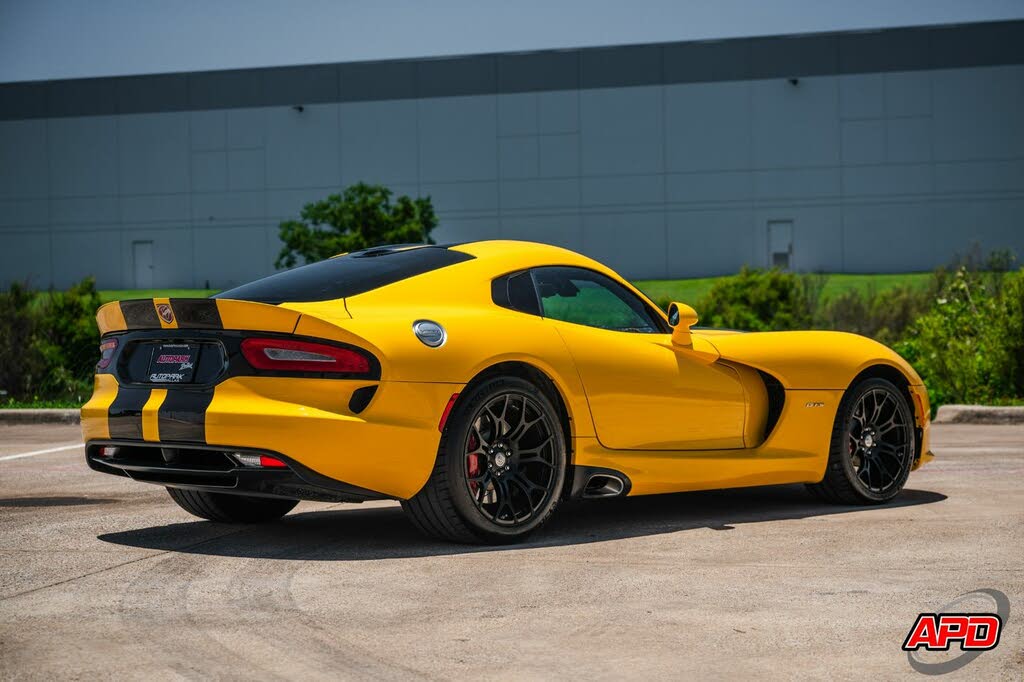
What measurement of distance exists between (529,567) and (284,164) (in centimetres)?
4905

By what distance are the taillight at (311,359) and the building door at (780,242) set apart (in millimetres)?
45045

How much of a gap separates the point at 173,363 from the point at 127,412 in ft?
1.03

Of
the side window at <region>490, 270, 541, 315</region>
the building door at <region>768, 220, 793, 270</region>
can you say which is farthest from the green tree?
the side window at <region>490, 270, 541, 315</region>

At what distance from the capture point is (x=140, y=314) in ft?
21.2

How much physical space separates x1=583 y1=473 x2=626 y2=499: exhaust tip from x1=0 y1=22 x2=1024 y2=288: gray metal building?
144 feet

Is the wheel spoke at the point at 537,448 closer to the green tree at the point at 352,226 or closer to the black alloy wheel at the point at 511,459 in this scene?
the black alloy wheel at the point at 511,459

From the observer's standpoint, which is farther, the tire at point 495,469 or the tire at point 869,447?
the tire at point 869,447

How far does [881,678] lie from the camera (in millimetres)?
4094

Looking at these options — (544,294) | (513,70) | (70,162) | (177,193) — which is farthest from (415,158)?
(544,294)

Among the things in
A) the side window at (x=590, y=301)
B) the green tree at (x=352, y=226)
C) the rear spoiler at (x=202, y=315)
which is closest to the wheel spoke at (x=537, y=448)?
the side window at (x=590, y=301)

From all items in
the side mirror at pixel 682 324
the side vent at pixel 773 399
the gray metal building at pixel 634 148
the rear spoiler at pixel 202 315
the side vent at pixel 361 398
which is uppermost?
A: the gray metal building at pixel 634 148

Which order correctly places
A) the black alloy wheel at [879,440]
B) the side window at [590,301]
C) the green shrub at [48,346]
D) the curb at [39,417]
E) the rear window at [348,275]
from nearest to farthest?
the rear window at [348,275] → the side window at [590,301] → the black alloy wheel at [879,440] → the curb at [39,417] → the green shrub at [48,346]

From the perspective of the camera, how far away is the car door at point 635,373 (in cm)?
684

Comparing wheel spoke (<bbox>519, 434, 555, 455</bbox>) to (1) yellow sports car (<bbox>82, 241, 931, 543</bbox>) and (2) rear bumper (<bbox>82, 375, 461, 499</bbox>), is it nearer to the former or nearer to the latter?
(1) yellow sports car (<bbox>82, 241, 931, 543</bbox>)
